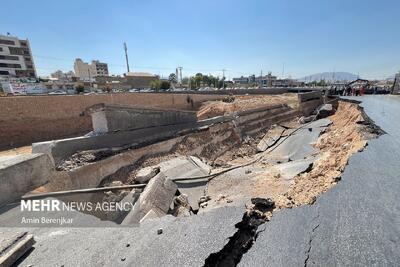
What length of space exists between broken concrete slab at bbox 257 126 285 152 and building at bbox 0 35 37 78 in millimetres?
66829

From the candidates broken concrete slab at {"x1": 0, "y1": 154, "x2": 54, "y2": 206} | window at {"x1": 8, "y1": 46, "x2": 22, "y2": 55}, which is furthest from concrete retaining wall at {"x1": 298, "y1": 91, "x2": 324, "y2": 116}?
window at {"x1": 8, "y1": 46, "x2": 22, "y2": 55}

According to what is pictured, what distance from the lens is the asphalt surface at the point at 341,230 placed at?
6.41 ft

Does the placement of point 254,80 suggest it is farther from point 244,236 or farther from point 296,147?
point 244,236

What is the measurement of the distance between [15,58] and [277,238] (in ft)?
246

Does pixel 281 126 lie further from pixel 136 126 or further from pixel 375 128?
pixel 136 126

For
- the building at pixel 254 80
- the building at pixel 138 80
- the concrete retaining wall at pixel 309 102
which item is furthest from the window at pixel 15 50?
the building at pixel 254 80

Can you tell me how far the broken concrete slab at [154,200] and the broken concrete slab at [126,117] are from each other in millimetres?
3815

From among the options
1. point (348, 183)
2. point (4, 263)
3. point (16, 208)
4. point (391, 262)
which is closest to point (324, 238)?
point (391, 262)

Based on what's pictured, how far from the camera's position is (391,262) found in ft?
6.06

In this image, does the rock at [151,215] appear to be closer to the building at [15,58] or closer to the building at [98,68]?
the building at [15,58]

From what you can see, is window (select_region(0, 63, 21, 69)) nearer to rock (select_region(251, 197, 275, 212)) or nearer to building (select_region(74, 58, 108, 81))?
building (select_region(74, 58, 108, 81))

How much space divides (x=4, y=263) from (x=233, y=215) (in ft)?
8.48

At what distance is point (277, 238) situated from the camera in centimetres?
231

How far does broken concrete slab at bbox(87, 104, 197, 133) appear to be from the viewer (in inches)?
330
